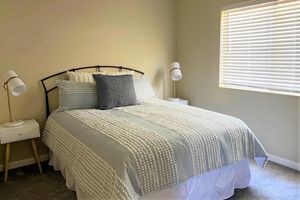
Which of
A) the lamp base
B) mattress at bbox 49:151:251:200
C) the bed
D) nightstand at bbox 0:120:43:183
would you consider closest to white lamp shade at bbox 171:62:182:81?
the bed

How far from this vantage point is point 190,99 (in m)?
4.27

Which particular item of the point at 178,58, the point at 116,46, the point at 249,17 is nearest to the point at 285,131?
the point at 249,17

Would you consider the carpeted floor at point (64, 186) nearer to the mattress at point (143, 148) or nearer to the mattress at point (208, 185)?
the mattress at point (208, 185)

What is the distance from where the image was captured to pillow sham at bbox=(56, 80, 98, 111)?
3057 millimetres

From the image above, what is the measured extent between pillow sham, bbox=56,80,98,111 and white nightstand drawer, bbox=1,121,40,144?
14.1 inches

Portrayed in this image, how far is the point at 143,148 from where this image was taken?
1.88 m

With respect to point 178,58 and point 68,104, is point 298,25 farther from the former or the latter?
point 68,104

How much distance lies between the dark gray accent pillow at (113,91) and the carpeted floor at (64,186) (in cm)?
96

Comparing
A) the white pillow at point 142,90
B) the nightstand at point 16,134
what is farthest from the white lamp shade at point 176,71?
the nightstand at point 16,134

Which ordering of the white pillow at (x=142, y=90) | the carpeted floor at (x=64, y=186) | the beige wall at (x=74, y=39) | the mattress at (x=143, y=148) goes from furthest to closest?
the white pillow at (x=142, y=90) → the beige wall at (x=74, y=39) → the carpeted floor at (x=64, y=186) → the mattress at (x=143, y=148)

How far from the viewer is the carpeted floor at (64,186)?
8.00ft

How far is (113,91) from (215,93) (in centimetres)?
155

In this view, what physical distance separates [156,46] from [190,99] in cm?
101

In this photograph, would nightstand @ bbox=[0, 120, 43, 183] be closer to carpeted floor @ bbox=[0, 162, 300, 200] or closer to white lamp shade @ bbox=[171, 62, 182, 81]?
carpeted floor @ bbox=[0, 162, 300, 200]
